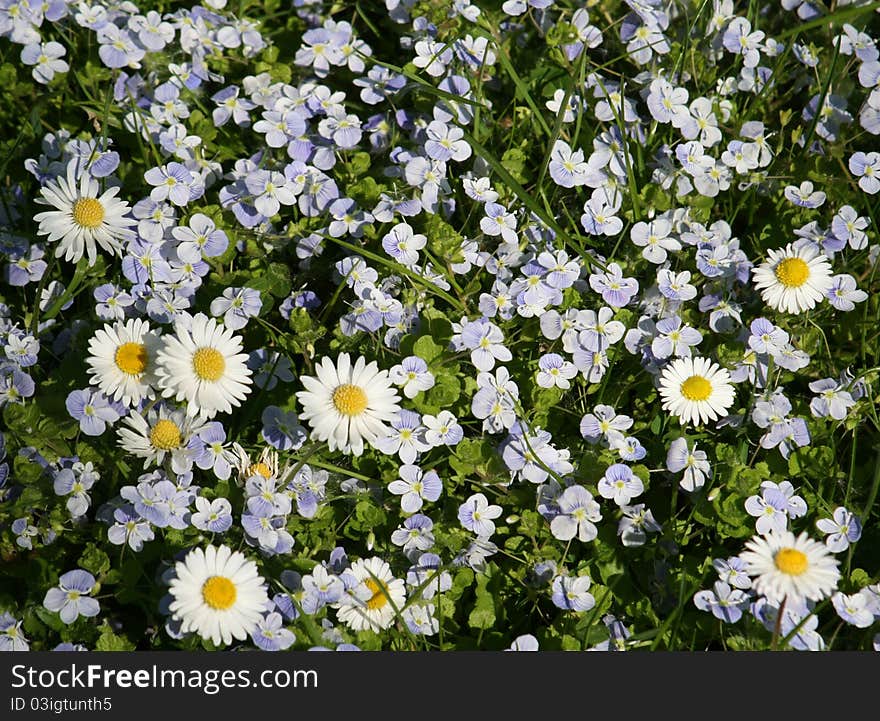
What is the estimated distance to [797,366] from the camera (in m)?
2.58

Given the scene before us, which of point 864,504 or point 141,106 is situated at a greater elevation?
point 141,106

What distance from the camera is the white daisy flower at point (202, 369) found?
2281mm

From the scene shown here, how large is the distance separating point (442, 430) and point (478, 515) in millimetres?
245

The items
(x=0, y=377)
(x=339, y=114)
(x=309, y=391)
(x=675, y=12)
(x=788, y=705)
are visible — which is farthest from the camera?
(x=675, y=12)

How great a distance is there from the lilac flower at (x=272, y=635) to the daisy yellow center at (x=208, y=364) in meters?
0.61

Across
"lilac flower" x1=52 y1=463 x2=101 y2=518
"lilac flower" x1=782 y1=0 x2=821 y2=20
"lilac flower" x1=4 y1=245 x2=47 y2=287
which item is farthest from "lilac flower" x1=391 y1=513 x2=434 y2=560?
"lilac flower" x1=782 y1=0 x2=821 y2=20

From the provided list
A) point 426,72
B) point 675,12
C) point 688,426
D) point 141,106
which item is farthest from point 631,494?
point 141,106

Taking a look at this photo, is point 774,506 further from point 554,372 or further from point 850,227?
point 850,227

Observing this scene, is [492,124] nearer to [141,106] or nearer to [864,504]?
[141,106]

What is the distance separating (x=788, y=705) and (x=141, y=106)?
2528 mm

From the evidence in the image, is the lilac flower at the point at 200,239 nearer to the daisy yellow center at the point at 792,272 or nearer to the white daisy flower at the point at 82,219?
the white daisy flower at the point at 82,219

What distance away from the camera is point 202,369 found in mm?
2307

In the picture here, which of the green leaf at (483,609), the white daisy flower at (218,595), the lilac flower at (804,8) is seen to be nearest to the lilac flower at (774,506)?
the green leaf at (483,609)

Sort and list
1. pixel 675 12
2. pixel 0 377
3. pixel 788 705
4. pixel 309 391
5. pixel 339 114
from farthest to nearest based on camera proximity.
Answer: pixel 675 12
pixel 339 114
pixel 0 377
pixel 309 391
pixel 788 705
